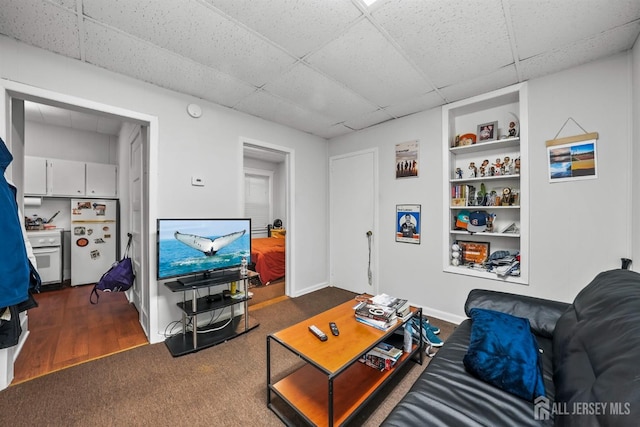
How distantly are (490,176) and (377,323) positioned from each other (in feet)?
6.60

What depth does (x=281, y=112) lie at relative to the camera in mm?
3041

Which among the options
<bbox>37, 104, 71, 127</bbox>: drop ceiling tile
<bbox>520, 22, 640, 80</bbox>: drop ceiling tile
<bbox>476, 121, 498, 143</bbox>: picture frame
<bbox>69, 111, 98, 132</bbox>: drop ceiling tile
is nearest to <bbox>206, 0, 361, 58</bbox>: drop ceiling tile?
<bbox>520, 22, 640, 80</bbox>: drop ceiling tile

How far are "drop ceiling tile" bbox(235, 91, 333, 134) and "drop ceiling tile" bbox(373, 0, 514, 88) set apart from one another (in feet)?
4.60

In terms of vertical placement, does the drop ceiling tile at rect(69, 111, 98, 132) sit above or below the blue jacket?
above

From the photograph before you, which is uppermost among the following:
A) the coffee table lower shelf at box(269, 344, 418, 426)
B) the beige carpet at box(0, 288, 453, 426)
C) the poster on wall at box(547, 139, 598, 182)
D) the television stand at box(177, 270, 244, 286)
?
the poster on wall at box(547, 139, 598, 182)

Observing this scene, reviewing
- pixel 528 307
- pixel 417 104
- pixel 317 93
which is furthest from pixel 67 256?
pixel 528 307

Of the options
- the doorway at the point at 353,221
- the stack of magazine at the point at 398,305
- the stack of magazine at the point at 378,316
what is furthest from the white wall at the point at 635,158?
the doorway at the point at 353,221

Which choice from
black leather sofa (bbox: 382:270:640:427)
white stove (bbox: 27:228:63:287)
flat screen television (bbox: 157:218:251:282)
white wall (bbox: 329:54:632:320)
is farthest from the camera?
white stove (bbox: 27:228:63:287)

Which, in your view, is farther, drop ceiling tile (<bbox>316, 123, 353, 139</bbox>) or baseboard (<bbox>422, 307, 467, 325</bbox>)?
drop ceiling tile (<bbox>316, 123, 353, 139</bbox>)

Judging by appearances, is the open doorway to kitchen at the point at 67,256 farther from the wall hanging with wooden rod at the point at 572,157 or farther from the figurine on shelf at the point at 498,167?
the wall hanging with wooden rod at the point at 572,157

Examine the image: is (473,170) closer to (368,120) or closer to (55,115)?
(368,120)

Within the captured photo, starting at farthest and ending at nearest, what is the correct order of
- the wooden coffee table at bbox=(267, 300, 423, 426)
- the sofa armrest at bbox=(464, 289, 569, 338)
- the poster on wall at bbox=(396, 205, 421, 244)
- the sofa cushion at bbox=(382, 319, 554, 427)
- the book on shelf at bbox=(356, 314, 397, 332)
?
the poster on wall at bbox=(396, 205, 421, 244) → the book on shelf at bbox=(356, 314, 397, 332) → the sofa armrest at bbox=(464, 289, 569, 338) → the wooden coffee table at bbox=(267, 300, 423, 426) → the sofa cushion at bbox=(382, 319, 554, 427)

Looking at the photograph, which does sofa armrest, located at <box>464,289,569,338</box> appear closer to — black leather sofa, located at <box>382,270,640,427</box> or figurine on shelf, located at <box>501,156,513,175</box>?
black leather sofa, located at <box>382,270,640,427</box>

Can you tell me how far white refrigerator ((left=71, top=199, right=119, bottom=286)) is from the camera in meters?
4.05
